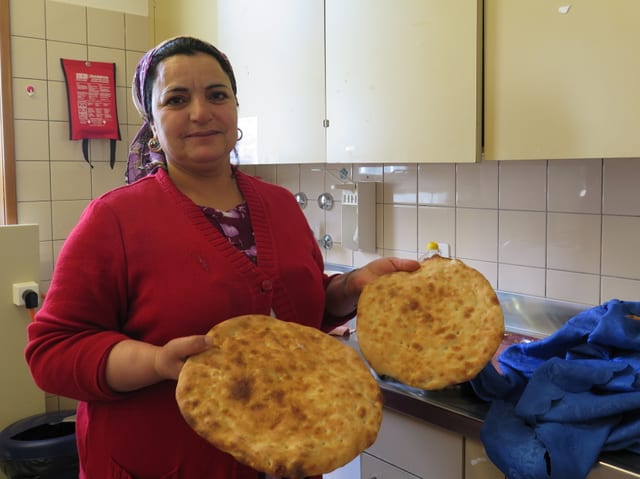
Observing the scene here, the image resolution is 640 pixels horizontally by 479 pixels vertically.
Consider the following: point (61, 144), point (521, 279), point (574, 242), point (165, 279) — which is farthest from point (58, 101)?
point (574, 242)

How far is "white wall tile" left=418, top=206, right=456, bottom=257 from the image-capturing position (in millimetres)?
1925

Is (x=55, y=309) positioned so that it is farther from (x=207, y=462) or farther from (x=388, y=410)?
(x=388, y=410)

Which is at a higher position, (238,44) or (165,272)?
(238,44)

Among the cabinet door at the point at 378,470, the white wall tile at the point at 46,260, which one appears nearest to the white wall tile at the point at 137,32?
the white wall tile at the point at 46,260

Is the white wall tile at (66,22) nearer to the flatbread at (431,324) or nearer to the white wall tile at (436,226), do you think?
the white wall tile at (436,226)

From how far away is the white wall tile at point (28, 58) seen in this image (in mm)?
2350

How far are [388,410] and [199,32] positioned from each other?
5.35ft

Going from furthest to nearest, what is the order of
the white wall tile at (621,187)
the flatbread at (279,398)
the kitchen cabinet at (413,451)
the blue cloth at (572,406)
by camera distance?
the white wall tile at (621,187) → the kitchen cabinet at (413,451) → the blue cloth at (572,406) → the flatbread at (279,398)

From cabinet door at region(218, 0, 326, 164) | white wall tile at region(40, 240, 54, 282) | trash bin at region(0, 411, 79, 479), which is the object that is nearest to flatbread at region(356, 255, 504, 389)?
cabinet door at region(218, 0, 326, 164)

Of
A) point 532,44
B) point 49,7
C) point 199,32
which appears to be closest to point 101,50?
point 49,7

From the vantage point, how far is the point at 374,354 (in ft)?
3.39

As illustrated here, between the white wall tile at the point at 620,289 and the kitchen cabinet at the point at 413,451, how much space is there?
637mm

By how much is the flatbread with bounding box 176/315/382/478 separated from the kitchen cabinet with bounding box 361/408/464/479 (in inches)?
18.3

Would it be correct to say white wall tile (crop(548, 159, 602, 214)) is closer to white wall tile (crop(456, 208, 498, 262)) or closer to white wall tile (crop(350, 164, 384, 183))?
white wall tile (crop(456, 208, 498, 262))
